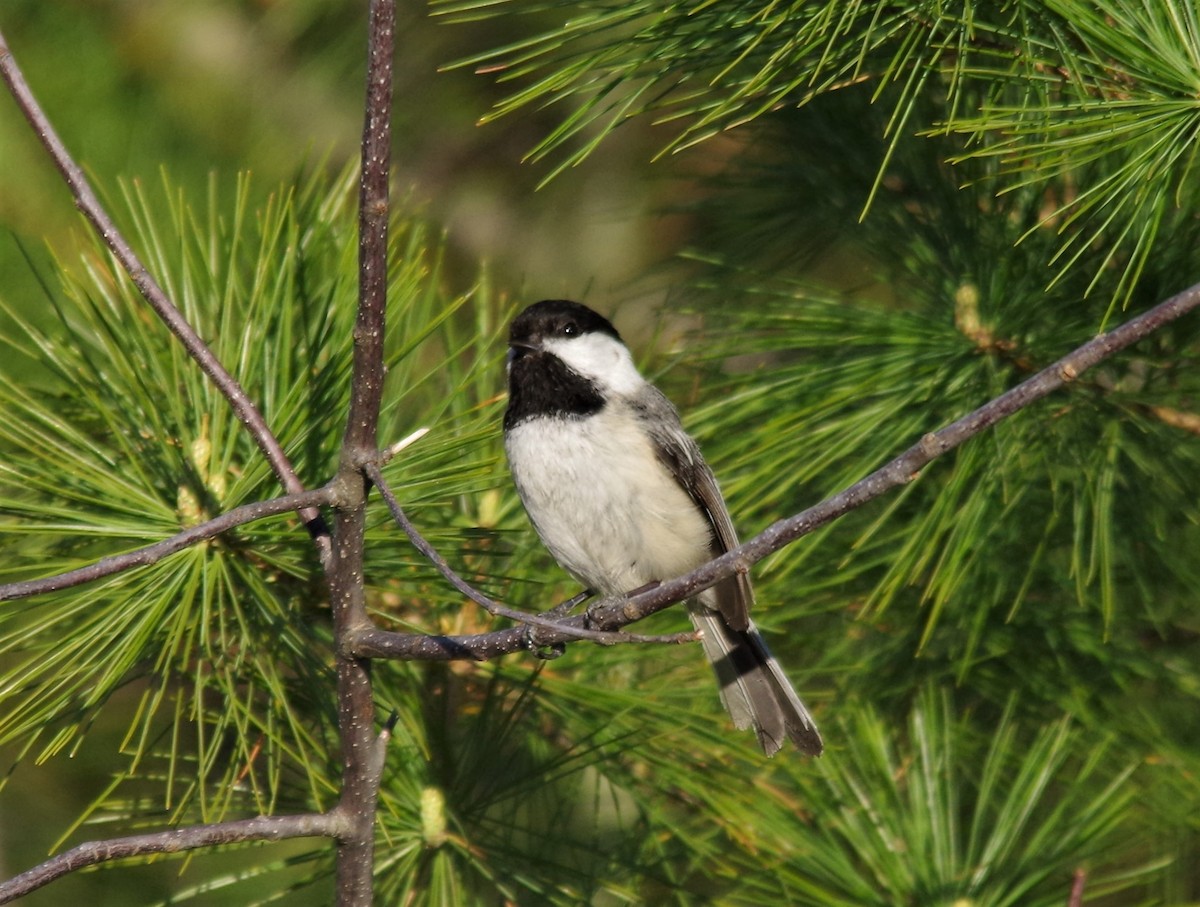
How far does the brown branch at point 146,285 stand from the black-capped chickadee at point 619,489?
0.63 metres

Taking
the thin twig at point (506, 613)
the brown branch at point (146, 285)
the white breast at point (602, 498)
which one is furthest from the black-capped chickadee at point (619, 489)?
the thin twig at point (506, 613)

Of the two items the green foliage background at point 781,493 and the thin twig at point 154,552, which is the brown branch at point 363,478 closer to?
the thin twig at point 154,552

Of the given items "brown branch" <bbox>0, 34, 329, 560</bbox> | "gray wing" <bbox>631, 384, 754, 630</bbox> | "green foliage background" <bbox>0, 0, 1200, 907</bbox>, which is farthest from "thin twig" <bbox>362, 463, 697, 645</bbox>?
"gray wing" <bbox>631, 384, 754, 630</bbox>

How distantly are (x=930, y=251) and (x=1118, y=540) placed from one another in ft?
2.08

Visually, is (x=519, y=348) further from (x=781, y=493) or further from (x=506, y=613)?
(x=506, y=613)

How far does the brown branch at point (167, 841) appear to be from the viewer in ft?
4.68

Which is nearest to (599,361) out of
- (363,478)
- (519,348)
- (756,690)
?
(519,348)

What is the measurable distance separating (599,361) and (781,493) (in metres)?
0.52

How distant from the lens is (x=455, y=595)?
7.29 ft

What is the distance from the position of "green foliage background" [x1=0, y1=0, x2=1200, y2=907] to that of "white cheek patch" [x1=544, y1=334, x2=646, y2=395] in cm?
11

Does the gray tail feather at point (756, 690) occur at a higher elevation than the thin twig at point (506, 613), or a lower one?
lower

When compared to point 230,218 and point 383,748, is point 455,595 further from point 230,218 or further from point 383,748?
point 230,218

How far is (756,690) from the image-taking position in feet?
7.96

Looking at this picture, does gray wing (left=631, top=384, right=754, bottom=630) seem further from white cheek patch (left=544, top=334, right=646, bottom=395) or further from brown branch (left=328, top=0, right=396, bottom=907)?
brown branch (left=328, top=0, right=396, bottom=907)
